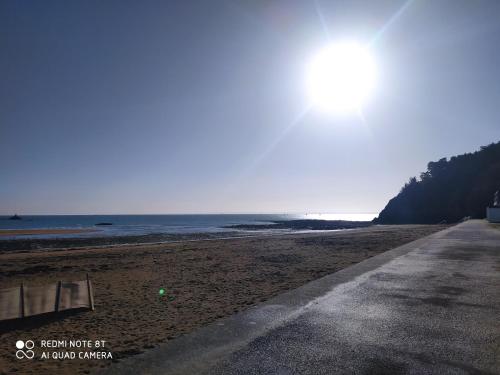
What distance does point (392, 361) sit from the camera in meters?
3.76

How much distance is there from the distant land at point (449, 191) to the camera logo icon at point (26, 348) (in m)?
86.6

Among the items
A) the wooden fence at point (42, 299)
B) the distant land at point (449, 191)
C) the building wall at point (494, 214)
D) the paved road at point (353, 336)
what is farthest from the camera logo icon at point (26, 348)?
the distant land at point (449, 191)

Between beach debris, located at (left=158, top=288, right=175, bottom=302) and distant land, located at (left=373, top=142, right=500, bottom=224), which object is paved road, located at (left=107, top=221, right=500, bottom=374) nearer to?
beach debris, located at (left=158, top=288, right=175, bottom=302)

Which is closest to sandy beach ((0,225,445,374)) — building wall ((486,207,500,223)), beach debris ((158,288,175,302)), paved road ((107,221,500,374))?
beach debris ((158,288,175,302))

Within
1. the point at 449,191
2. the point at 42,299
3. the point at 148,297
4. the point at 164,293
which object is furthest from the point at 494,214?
the point at 449,191

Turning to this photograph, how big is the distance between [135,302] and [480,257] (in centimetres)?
1156

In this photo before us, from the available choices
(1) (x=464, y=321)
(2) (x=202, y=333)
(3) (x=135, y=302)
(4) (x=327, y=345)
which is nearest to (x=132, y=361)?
(2) (x=202, y=333)

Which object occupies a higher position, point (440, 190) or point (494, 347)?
point (440, 190)

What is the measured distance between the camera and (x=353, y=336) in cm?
457

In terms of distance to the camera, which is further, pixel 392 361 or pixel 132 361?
pixel 132 361

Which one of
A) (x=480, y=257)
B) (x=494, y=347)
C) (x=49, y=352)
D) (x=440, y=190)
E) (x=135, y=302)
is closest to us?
Answer: (x=494, y=347)

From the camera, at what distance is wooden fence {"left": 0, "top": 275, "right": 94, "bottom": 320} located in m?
6.29

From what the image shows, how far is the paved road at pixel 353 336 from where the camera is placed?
370 cm

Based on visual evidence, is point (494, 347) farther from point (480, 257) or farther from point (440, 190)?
point (440, 190)
